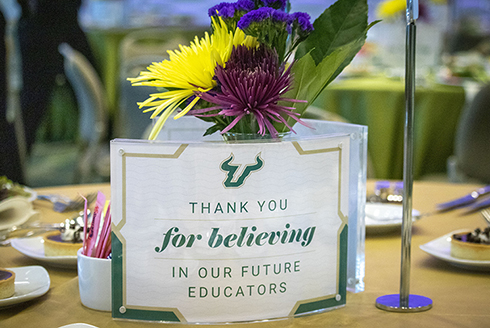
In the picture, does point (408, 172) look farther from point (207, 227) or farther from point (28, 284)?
point (28, 284)

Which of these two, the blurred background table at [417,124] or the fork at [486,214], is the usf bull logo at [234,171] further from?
the blurred background table at [417,124]

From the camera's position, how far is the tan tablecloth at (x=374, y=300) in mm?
517

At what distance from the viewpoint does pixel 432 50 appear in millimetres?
3000

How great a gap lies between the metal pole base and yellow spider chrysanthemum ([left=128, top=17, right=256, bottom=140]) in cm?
27

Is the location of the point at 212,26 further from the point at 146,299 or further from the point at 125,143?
the point at 146,299

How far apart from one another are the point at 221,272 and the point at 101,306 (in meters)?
0.13

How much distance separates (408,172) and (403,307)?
0.44 ft

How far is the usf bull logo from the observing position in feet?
1.63

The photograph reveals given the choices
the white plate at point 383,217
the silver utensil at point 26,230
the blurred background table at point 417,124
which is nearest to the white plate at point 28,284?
the silver utensil at point 26,230

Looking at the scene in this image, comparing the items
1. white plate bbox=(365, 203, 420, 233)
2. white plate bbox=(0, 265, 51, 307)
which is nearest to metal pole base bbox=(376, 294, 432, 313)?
white plate bbox=(365, 203, 420, 233)

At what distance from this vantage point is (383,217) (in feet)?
2.84

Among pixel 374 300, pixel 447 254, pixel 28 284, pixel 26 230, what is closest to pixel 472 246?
pixel 447 254

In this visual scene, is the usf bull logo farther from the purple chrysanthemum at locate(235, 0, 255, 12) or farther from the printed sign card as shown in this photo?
the purple chrysanthemum at locate(235, 0, 255, 12)

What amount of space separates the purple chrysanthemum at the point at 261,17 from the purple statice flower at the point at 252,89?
→ 3 centimetres
